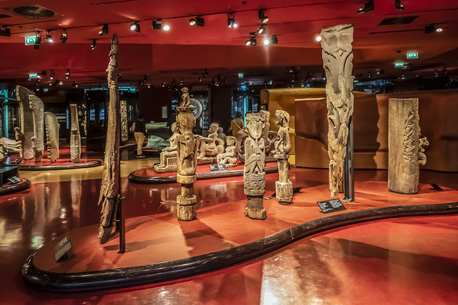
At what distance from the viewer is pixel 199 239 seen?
4.24 m

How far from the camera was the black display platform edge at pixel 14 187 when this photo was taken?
7.29 m

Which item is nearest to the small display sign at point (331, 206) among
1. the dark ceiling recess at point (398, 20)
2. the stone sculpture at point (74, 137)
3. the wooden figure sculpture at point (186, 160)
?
the wooden figure sculpture at point (186, 160)

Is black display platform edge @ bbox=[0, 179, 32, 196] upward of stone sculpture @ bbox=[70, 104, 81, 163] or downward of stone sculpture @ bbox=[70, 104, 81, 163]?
downward

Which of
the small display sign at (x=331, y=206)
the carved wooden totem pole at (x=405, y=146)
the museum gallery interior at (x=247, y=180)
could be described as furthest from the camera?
the carved wooden totem pole at (x=405, y=146)

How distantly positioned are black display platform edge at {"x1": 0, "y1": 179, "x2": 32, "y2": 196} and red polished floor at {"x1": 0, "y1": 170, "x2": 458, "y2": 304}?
141 cm

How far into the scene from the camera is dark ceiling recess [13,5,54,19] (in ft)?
19.6

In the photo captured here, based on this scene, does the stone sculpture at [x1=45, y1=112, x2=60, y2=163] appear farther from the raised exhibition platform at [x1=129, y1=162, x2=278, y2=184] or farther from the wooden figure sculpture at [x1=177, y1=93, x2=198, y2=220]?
the wooden figure sculpture at [x1=177, y1=93, x2=198, y2=220]

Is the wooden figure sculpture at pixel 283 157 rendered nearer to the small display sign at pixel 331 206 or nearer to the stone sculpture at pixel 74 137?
the small display sign at pixel 331 206

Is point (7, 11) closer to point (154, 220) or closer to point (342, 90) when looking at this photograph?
point (154, 220)

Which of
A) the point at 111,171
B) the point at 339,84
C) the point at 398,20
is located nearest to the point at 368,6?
the point at 339,84

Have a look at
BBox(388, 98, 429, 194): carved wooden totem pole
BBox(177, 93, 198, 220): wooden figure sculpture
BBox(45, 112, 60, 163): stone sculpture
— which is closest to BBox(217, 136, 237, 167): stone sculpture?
BBox(388, 98, 429, 194): carved wooden totem pole

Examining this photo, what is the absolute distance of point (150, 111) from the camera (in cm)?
1934

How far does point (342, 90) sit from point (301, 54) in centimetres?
613

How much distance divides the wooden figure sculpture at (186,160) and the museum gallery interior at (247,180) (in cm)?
2
